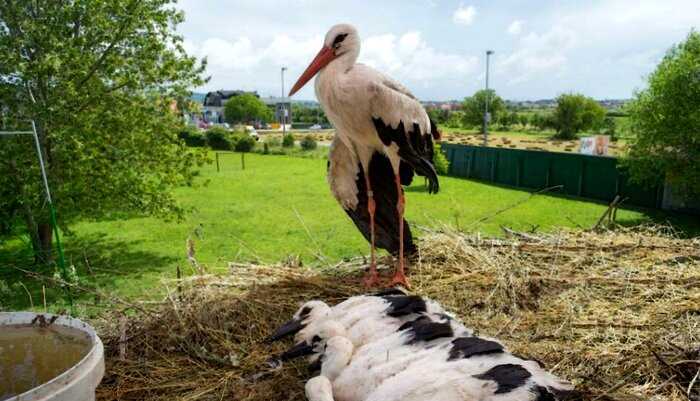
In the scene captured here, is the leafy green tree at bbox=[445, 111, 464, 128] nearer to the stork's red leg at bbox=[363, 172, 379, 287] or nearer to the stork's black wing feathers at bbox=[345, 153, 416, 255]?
the stork's black wing feathers at bbox=[345, 153, 416, 255]

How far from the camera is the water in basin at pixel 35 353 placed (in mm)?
2436

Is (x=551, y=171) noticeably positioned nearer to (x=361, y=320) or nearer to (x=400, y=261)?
(x=400, y=261)

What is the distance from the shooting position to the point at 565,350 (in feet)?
11.1

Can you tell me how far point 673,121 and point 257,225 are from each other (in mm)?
12296

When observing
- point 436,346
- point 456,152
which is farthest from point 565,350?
point 456,152

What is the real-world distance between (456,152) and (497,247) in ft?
72.0

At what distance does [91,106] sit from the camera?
9.72 m

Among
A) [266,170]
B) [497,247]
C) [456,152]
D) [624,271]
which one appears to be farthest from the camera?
[266,170]

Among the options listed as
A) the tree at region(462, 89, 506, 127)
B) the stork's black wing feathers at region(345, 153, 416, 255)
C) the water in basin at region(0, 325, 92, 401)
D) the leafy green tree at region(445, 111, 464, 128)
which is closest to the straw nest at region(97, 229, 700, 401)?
the stork's black wing feathers at region(345, 153, 416, 255)

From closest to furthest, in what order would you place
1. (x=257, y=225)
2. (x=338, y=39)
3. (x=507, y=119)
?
(x=338, y=39) → (x=257, y=225) → (x=507, y=119)

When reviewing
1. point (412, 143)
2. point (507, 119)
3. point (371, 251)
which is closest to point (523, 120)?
point (507, 119)

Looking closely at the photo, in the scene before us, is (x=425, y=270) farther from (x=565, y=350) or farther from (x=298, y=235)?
(x=298, y=235)

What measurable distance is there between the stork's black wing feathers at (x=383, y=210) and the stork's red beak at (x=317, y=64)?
1.19 m

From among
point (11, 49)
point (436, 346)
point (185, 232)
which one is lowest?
point (185, 232)
